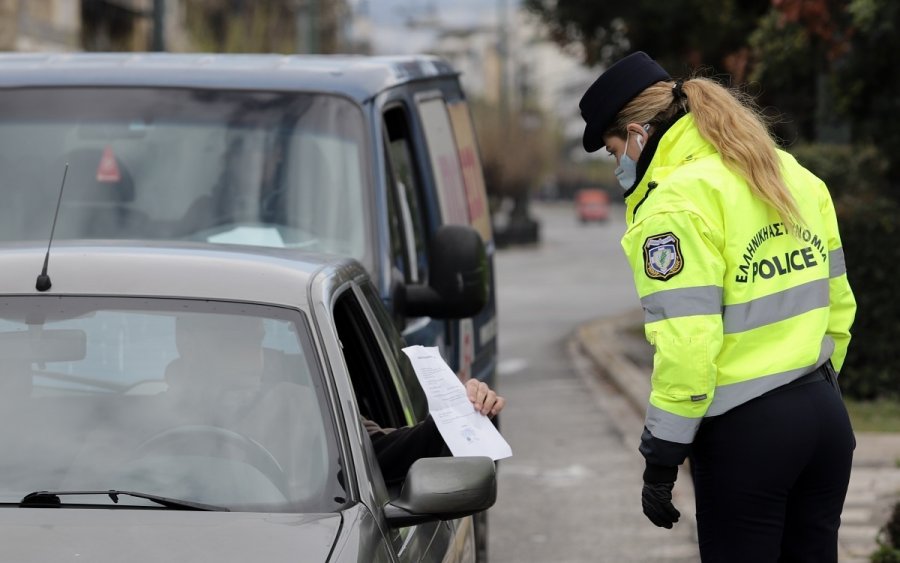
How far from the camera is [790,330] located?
421cm

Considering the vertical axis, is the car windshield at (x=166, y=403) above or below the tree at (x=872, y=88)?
above

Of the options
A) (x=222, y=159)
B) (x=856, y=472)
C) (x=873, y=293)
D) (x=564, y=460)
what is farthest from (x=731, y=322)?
(x=873, y=293)

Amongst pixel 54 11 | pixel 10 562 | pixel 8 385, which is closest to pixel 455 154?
pixel 8 385

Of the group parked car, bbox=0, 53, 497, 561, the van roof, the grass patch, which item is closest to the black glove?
parked car, bbox=0, 53, 497, 561

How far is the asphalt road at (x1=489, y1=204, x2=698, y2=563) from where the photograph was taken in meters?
8.10

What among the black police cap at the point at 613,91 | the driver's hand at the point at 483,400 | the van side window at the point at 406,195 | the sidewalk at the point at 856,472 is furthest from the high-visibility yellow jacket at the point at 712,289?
the sidewalk at the point at 856,472

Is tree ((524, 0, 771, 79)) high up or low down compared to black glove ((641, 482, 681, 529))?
down

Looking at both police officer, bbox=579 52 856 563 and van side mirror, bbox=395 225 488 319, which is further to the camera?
van side mirror, bbox=395 225 488 319

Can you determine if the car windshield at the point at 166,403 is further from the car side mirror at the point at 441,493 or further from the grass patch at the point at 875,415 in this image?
the grass patch at the point at 875,415

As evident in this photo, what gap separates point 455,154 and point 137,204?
216 cm

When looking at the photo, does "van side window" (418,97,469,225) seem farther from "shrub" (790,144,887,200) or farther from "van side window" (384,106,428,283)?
"shrub" (790,144,887,200)

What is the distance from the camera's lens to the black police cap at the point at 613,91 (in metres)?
4.39

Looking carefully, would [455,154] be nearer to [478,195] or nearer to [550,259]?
[478,195]

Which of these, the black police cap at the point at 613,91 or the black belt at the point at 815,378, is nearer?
the black belt at the point at 815,378
